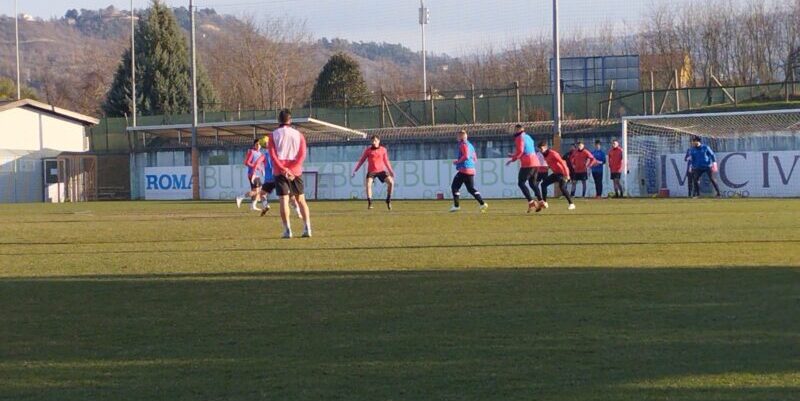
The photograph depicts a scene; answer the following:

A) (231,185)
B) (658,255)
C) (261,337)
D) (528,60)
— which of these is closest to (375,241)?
(658,255)

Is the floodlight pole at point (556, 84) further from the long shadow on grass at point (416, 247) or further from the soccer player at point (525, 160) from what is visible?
the long shadow on grass at point (416, 247)

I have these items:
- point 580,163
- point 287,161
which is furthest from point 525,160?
point 580,163

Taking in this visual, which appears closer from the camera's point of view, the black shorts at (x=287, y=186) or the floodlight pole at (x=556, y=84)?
the black shorts at (x=287, y=186)

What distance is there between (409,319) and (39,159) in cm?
4613

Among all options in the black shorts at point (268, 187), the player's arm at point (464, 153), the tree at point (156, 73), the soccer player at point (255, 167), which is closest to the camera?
the black shorts at point (268, 187)

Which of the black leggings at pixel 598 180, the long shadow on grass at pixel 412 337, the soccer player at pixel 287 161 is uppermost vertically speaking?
the soccer player at pixel 287 161

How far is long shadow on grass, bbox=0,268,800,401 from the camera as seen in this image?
5961 mm

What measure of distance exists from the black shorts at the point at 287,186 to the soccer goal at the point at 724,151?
21457mm

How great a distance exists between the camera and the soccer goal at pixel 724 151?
3503 centimetres

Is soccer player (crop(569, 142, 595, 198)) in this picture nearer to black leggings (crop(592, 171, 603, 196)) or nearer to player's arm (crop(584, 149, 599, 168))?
player's arm (crop(584, 149, 599, 168))

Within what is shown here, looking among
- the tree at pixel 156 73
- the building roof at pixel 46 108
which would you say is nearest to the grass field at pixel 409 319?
the building roof at pixel 46 108

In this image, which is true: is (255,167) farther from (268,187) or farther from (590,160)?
(590,160)

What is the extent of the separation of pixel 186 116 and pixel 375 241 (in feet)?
150

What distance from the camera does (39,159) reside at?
169 ft
